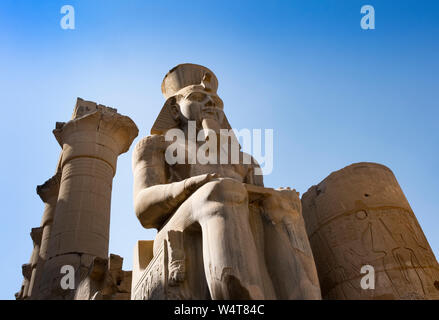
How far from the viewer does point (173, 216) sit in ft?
13.1

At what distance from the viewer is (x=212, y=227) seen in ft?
11.4

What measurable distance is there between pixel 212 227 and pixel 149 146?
5.24ft

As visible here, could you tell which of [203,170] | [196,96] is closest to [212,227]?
[203,170]

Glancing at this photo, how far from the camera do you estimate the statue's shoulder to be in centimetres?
474

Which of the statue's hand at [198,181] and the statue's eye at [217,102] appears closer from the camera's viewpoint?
the statue's hand at [198,181]

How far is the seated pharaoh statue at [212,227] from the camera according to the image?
332 centimetres

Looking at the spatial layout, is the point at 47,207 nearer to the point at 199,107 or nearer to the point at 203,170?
the point at 199,107

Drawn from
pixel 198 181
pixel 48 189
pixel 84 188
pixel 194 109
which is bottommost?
pixel 198 181

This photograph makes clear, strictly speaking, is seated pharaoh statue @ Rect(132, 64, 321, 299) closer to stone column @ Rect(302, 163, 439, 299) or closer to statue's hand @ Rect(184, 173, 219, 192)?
statue's hand @ Rect(184, 173, 219, 192)

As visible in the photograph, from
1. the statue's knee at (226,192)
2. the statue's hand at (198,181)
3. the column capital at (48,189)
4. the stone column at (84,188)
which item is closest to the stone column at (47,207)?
the column capital at (48,189)

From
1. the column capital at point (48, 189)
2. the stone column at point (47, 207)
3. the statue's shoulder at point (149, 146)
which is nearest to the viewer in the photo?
the statue's shoulder at point (149, 146)

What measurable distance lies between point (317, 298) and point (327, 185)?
2.18 metres

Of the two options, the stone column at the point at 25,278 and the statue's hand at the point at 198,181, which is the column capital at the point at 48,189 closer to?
the stone column at the point at 25,278
